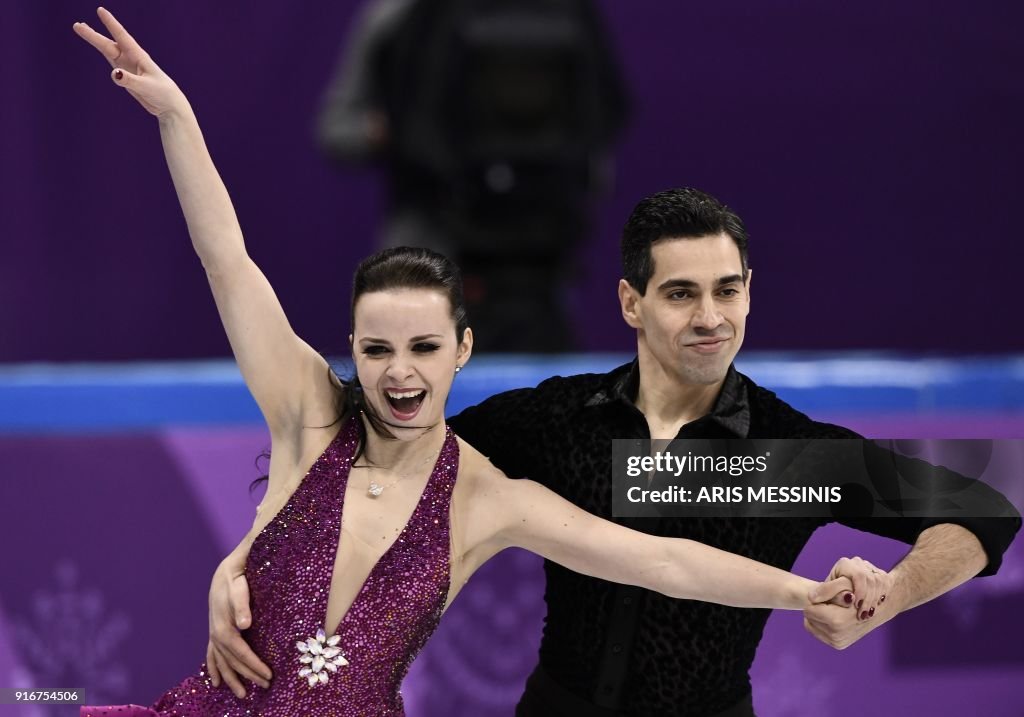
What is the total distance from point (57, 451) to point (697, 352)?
1.41m

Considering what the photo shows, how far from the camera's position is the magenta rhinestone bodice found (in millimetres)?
2113

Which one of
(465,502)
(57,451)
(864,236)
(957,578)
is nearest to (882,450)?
(957,578)

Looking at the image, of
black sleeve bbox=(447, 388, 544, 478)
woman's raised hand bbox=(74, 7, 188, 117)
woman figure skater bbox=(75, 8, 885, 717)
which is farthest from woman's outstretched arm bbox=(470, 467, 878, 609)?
woman's raised hand bbox=(74, 7, 188, 117)

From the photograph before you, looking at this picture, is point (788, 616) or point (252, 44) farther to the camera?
point (252, 44)

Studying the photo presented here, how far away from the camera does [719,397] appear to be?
88.4 inches

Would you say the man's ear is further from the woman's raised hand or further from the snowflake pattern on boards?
the snowflake pattern on boards

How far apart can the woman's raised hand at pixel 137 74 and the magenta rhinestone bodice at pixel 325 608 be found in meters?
0.58

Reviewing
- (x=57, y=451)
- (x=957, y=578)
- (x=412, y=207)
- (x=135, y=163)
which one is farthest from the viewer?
(x=135, y=163)

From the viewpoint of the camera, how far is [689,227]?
2154 mm

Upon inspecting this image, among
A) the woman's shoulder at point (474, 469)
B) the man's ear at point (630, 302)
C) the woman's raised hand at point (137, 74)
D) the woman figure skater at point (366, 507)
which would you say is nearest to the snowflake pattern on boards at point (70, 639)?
the woman figure skater at point (366, 507)

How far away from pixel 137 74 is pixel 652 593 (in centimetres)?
113

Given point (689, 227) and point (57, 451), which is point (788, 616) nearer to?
point (689, 227)

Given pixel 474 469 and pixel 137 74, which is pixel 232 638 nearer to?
pixel 474 469

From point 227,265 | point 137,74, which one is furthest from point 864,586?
point 137,74
